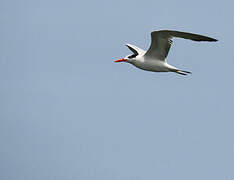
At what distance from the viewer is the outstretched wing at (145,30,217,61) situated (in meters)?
16.8

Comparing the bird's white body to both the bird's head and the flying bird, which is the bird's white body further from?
the bird's head

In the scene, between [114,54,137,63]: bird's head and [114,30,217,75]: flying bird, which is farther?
[114,54,137,63]: bird's head

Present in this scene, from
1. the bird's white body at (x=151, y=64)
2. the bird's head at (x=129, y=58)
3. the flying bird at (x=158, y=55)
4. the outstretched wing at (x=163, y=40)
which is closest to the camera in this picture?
the outstretched wing at (x=163, y=40)

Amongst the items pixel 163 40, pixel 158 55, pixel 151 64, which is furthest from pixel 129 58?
pixel 163 40

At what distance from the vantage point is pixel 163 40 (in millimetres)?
18062

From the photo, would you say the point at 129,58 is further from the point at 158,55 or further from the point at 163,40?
the point at 163,40

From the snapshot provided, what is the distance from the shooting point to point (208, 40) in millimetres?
16406

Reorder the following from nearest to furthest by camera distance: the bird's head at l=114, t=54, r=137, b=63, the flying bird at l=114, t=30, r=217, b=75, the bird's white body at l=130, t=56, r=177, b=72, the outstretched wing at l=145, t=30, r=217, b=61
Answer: the outstretched wing at l=145, t=30, r=217, b=61
the flying bird at l=114, t=30, r=217, b=75
the bird's white body at l=130, t=56, r=177, b=72
the bird's head at l=114, t=54, r=137, b=63

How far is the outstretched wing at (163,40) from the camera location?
55.1 ft

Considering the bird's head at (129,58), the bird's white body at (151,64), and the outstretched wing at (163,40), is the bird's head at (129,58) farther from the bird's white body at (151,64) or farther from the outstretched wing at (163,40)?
the outstretched wing at (163,40)

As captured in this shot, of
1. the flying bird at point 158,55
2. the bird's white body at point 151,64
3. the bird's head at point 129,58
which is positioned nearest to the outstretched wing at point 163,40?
the flying bird at point 158,55

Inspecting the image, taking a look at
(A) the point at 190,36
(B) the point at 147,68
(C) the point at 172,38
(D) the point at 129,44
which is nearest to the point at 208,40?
(A) the point at 190,36

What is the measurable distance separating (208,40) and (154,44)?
2414 millimetres

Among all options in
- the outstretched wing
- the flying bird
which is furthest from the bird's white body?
the outstretched wing
